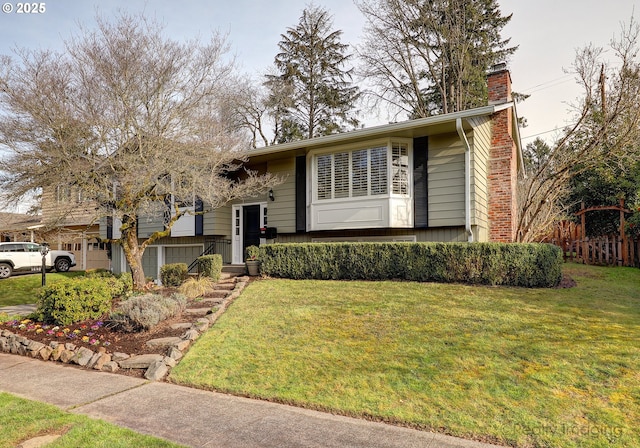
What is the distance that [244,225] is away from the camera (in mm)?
14000

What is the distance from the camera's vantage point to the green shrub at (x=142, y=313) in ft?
22.9

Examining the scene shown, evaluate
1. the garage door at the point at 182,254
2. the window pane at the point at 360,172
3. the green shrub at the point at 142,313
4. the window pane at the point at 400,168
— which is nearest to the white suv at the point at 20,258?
the garage door at the point at 182,254

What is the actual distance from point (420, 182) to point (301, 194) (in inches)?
144

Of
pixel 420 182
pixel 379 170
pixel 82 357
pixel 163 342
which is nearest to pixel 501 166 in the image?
pixel 420 182

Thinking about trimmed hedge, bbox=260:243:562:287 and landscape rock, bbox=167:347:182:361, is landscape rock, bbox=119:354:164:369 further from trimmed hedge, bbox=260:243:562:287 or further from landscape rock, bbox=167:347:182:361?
trimmed hedge, bbox=260:243:562:287

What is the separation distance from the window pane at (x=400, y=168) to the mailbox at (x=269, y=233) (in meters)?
4.18

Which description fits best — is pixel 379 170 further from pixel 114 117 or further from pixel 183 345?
pixel 183 345

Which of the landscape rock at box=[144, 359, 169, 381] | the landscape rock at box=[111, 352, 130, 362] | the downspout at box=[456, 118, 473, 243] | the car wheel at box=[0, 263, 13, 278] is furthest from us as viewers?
the car wheel at box=[0, 263, 13, 278]

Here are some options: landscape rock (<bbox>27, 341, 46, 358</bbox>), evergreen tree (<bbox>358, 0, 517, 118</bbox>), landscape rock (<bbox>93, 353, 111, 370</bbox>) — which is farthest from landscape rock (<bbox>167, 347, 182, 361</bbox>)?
evergreen tree (<bbox>358, 0, 517, 118</bbox>)

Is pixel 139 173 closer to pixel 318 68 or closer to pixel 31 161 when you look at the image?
pixel 31 161

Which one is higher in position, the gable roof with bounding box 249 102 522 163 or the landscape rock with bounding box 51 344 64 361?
the gable roof with bounding box 249 102 522 163

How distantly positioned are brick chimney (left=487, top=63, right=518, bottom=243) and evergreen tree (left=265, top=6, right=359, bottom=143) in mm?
14492

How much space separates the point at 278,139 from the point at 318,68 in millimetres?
5273

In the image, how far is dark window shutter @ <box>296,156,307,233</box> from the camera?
488 inches
